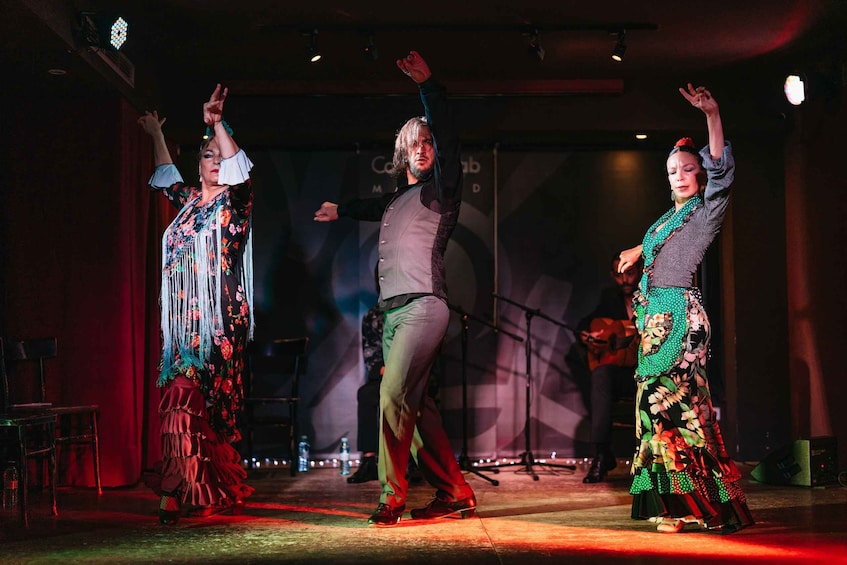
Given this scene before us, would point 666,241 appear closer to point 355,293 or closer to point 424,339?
point 424,339

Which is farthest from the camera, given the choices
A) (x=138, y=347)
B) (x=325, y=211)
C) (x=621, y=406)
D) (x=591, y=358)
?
(x=621, y=406)

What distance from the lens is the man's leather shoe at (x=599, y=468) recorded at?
6.30 metres

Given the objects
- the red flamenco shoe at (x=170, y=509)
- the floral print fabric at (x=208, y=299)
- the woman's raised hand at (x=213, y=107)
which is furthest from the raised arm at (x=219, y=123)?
the red flamenco shoe at (x=170, y=509)

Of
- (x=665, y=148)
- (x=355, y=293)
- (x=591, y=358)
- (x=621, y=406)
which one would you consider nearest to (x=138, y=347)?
(x=355, y=293)

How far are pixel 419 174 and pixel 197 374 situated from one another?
146cm

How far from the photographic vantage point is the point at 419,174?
4641 mm

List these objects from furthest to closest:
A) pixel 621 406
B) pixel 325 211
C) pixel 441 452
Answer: pixel 621 406 → pixel 325 211 → pixel 441 452

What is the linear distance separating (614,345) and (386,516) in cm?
281

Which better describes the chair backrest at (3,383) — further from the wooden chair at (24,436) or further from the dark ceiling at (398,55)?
the dark ceiling at (398,55)

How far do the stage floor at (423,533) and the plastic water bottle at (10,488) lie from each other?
0.44ft

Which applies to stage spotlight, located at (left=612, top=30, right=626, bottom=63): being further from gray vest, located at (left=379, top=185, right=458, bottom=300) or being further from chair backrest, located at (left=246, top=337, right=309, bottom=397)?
chair backrest, located at (left=246, top=337, right=309, bottom=397)

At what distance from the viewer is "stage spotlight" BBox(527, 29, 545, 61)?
601 centimetres

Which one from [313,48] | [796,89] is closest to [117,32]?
[313,48]

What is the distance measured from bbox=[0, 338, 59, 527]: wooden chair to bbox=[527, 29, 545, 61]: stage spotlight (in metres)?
3.61
